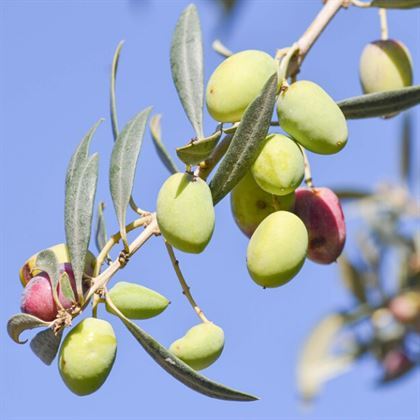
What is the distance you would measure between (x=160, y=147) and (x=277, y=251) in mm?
412

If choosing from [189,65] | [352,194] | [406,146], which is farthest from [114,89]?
[406,146]

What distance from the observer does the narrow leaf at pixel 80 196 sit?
1012 mm

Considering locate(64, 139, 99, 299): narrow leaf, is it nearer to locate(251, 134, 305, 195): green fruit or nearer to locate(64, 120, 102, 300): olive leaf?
locate(64, 120, 102, 300): olive leaf

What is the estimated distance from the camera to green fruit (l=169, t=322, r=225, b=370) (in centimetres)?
100

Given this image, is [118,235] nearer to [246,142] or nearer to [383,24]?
[246,142]

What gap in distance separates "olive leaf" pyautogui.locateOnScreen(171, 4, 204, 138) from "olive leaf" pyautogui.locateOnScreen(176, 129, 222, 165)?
76 millimetres

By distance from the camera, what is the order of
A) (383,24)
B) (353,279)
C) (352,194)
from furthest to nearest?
(353,279)
(352,194)
(383,24)

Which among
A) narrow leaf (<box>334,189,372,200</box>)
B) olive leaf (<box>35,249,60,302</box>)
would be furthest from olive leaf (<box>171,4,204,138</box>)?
narrow leaf (<box>334,189,372,200</box>)

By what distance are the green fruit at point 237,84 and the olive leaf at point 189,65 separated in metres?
0.07

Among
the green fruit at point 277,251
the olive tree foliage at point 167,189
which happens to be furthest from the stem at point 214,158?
the green fruit at point 277,251

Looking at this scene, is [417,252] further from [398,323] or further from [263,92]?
[263,92]

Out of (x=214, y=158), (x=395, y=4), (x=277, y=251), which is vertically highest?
(x=395, y=4)

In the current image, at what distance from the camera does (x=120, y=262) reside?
1.00 m

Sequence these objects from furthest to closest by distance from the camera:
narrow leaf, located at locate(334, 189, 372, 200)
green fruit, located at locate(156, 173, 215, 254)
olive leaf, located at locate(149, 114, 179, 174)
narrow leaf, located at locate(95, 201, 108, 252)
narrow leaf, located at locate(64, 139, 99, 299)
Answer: narrow leaf, located at locate(334, 189, 372, 200) → olive leaf, located at locate(149, 114, 179, 174) → narrow leaf, located at locate(95, 201, 108, 252) → narrow leaf, located at locate(64, 139, 99, 299) → green fruit, located at locate(156, 173, 215, 254)
